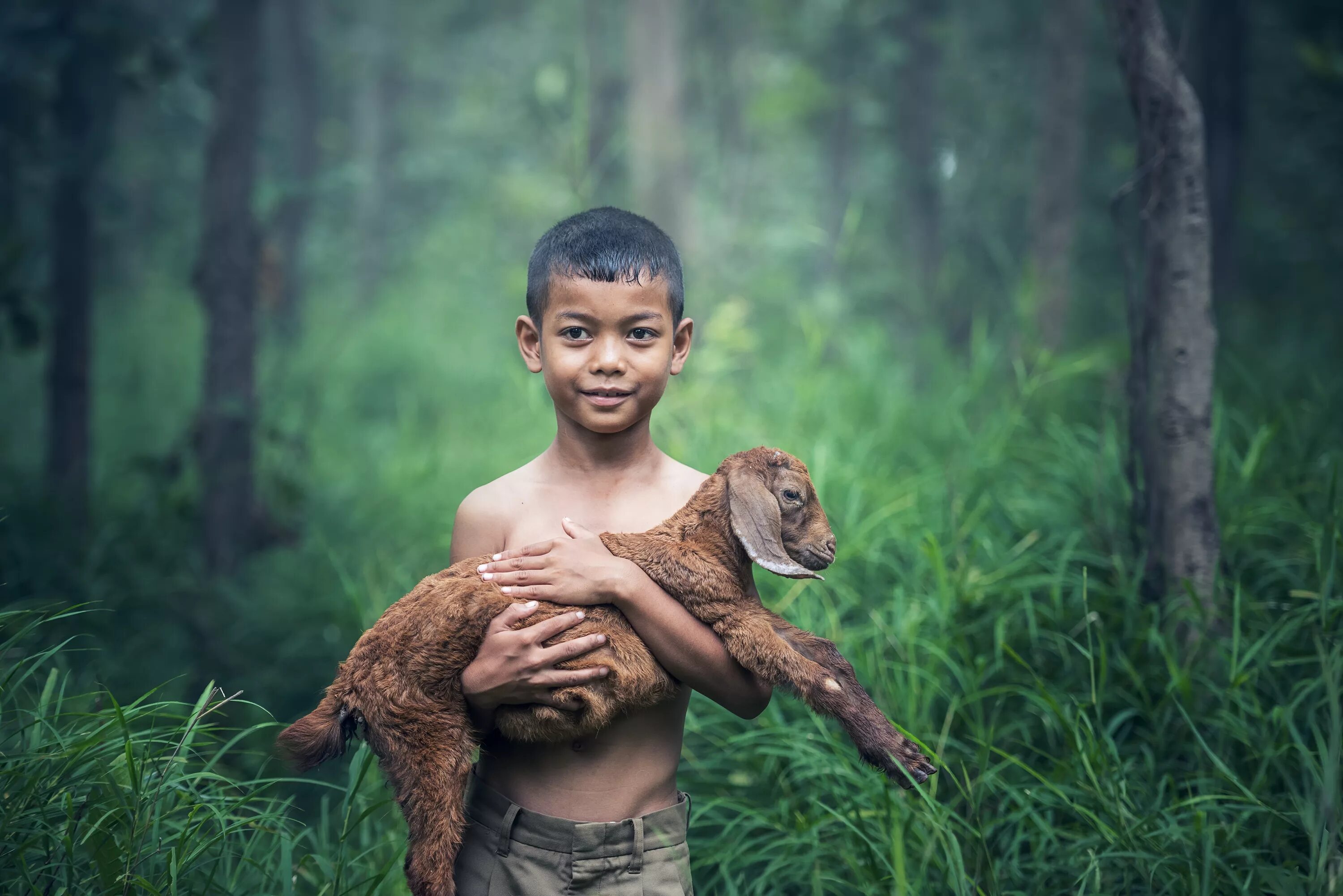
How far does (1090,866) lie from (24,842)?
2.46 metres

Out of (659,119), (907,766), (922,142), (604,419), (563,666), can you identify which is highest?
(922,142)

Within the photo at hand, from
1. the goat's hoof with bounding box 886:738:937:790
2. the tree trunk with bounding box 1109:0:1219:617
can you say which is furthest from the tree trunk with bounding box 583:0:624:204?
the goat's hoof with bounding box 886:738:937:790

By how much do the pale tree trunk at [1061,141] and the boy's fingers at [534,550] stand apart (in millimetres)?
6480

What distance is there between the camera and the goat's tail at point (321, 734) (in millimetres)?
1828

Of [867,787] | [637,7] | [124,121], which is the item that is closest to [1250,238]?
[637,7]

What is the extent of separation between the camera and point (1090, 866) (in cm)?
224

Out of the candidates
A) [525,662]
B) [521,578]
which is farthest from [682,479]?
[525,662]

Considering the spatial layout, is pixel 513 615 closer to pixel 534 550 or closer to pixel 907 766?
pixel 534 550

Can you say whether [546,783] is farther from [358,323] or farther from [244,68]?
[358,323]

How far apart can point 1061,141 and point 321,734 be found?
7558mm

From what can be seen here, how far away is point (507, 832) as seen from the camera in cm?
191

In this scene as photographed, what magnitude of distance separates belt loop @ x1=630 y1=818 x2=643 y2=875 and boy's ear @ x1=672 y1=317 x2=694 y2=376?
0.99 m

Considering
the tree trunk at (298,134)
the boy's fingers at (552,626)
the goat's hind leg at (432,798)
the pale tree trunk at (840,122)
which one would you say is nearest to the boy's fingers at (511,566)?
the boy's fingers at (552,626)

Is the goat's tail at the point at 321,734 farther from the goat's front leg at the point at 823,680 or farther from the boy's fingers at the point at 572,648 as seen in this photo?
the goat's front leg at the point at 823,680
